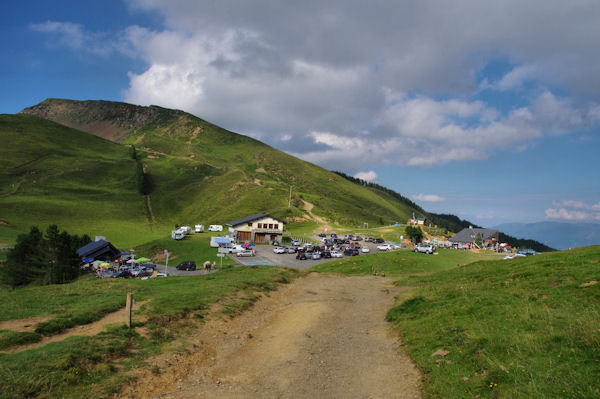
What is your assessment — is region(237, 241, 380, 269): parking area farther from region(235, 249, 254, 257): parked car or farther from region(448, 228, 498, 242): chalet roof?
region(448, 228, 498, 242): chalet roof

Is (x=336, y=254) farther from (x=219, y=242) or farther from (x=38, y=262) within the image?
(x=38, y=262)

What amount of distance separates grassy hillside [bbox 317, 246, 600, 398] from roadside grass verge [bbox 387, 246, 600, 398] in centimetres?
2

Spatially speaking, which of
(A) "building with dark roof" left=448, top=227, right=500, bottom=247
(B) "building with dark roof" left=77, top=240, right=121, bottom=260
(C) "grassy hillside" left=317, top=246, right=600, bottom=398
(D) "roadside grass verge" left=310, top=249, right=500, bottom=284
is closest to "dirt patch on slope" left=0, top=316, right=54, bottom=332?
(C) "grassy hillside" left=317, top=246, right=600, bottom=398

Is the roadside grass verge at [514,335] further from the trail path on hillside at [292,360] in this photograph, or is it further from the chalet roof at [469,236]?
the chalet roof at [469,236]

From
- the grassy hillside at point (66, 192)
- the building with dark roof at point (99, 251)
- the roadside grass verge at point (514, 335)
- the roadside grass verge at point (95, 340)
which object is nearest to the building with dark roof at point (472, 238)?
the roadside grass verge at point (514, 335)

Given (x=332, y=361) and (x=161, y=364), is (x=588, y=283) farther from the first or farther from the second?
(x=161, y=364)

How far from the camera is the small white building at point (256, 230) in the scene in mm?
87312

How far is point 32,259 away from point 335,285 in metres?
46.6

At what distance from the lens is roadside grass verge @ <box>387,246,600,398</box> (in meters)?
9.04

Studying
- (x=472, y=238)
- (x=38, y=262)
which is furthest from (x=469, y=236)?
(x=38, y=262)

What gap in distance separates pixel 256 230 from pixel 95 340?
2907 inches

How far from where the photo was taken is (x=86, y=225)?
370 ft

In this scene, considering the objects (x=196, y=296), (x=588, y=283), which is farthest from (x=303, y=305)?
(x=588, y=283)

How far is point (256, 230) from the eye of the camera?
87.8 metres
